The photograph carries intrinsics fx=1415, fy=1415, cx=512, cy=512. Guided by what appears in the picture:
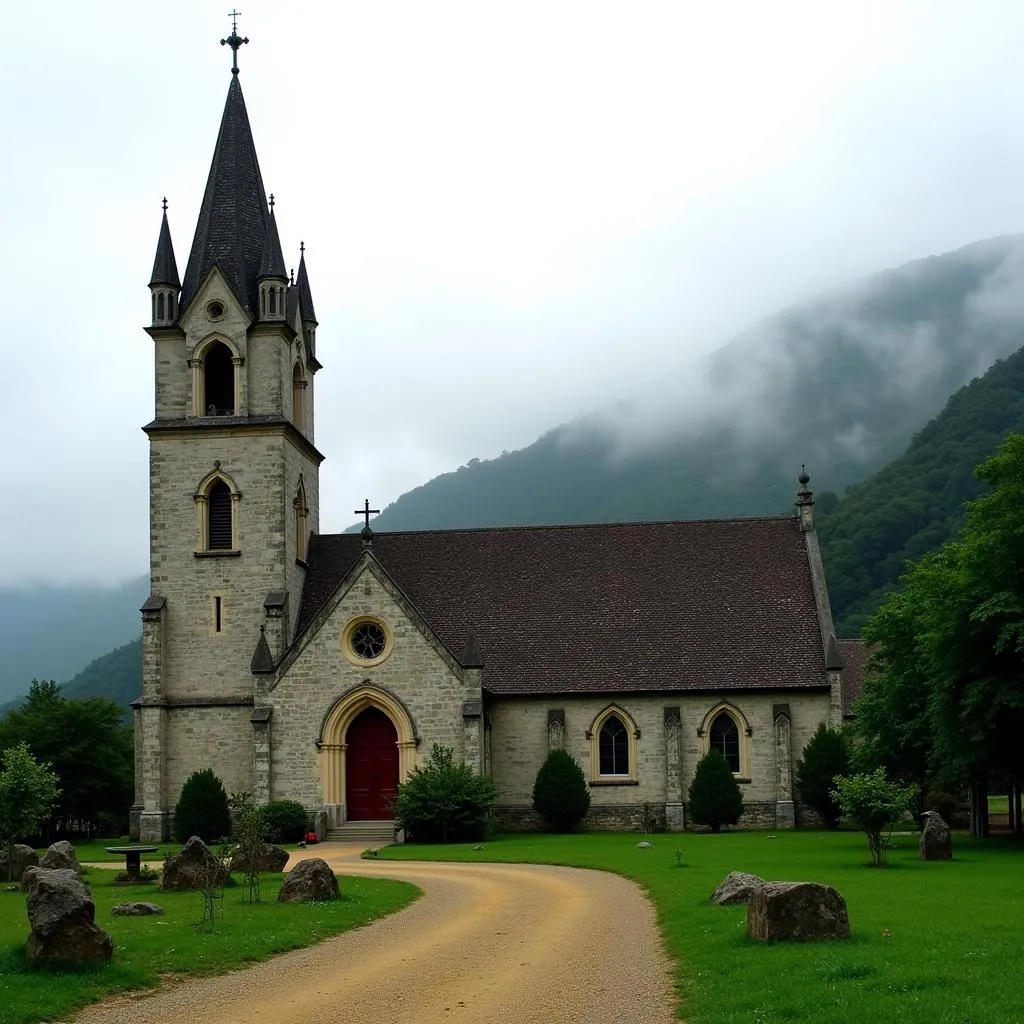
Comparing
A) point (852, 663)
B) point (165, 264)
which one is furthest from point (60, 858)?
point (852, 663)

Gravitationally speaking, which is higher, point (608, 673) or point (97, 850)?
point (608, 673)

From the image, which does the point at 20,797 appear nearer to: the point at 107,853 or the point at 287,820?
the point at 107,853

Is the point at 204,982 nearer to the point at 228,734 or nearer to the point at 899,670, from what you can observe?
the point at 899,670

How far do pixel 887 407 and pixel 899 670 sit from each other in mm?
164069

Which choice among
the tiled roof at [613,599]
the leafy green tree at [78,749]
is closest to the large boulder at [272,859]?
the tiled roof at [613,599]

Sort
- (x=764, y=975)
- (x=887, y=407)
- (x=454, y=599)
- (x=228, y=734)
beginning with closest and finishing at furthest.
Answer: (x=764, y=975) → (x=228, y=734) → (x=454, y=599) → (x=887, y=407)

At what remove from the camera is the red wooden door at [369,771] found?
4706 cm

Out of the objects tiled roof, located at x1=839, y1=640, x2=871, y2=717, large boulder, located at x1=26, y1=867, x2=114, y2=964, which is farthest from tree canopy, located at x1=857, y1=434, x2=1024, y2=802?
tiled roof, located at x1=839, y1=640, x2=871, y2=717

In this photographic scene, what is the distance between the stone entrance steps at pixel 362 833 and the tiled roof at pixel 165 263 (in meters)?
20.3

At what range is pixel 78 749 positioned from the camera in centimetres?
5638

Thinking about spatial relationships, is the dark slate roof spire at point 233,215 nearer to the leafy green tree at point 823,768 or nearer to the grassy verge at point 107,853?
the grassy verge at point 107,853

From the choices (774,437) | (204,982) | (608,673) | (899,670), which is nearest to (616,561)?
(608,673)

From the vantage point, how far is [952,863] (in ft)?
98.9

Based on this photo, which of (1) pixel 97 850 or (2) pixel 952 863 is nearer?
(2) pixel 952 863
